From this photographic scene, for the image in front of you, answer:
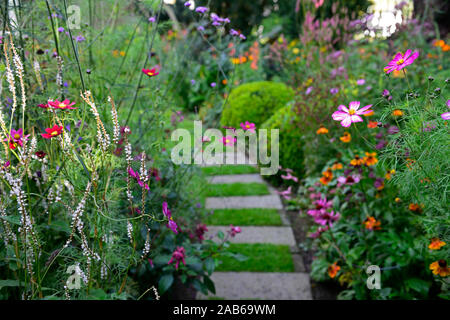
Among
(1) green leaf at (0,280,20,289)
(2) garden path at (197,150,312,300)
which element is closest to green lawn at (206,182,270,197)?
(2) garden path at (197,150,312,300)

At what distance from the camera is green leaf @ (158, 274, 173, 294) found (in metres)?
1.75

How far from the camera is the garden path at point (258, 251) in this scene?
2.18 metres

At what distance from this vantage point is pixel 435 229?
1.32 meters

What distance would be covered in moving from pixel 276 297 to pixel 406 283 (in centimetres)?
66

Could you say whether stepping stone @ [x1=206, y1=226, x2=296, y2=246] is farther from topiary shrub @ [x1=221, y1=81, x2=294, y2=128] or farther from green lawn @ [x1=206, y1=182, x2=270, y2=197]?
topiary shrub @ [x1=221, y1=81, x2=294, y2=128]

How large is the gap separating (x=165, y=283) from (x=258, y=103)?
137 inches

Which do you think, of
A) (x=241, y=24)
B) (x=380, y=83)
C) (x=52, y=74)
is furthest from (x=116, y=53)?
(x=241, y=24)

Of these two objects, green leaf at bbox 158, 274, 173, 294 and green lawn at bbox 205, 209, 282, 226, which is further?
green lawn at bbox 205, 209, 282, 226

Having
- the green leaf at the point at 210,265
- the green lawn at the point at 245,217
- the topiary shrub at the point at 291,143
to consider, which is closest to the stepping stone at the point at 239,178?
the topiary shrub at the point at 291,143

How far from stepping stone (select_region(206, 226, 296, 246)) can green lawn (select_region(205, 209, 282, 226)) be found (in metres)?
0.06

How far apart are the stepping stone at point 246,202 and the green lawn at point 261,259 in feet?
2.12

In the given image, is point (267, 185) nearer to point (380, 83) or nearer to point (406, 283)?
point (380, 83)

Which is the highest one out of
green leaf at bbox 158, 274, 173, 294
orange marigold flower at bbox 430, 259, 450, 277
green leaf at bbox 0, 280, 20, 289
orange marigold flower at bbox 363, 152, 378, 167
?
orange marigold flower at bbox 363, 152, 378, 167

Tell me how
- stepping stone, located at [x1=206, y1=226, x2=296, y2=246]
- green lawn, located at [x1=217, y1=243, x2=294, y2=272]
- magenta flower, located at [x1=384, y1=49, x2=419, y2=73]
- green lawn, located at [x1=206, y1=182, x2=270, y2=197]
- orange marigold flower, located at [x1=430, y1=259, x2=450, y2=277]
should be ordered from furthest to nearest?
1. green lawn, located at [x1=206, y1=182, x2=270, y2=197]
2. stepping stone, located at [x1=206, y1=226, x2=296, y2=246]
3. green lawn, located at [x1=217, y1=243, x2=294, y2=272]
4. orange marigold flower, located at [x1=430, y1=259, x2=450, y2=277]
5. magenta flower, located at [x1=384, y1=49, x2=419, y2=73]
